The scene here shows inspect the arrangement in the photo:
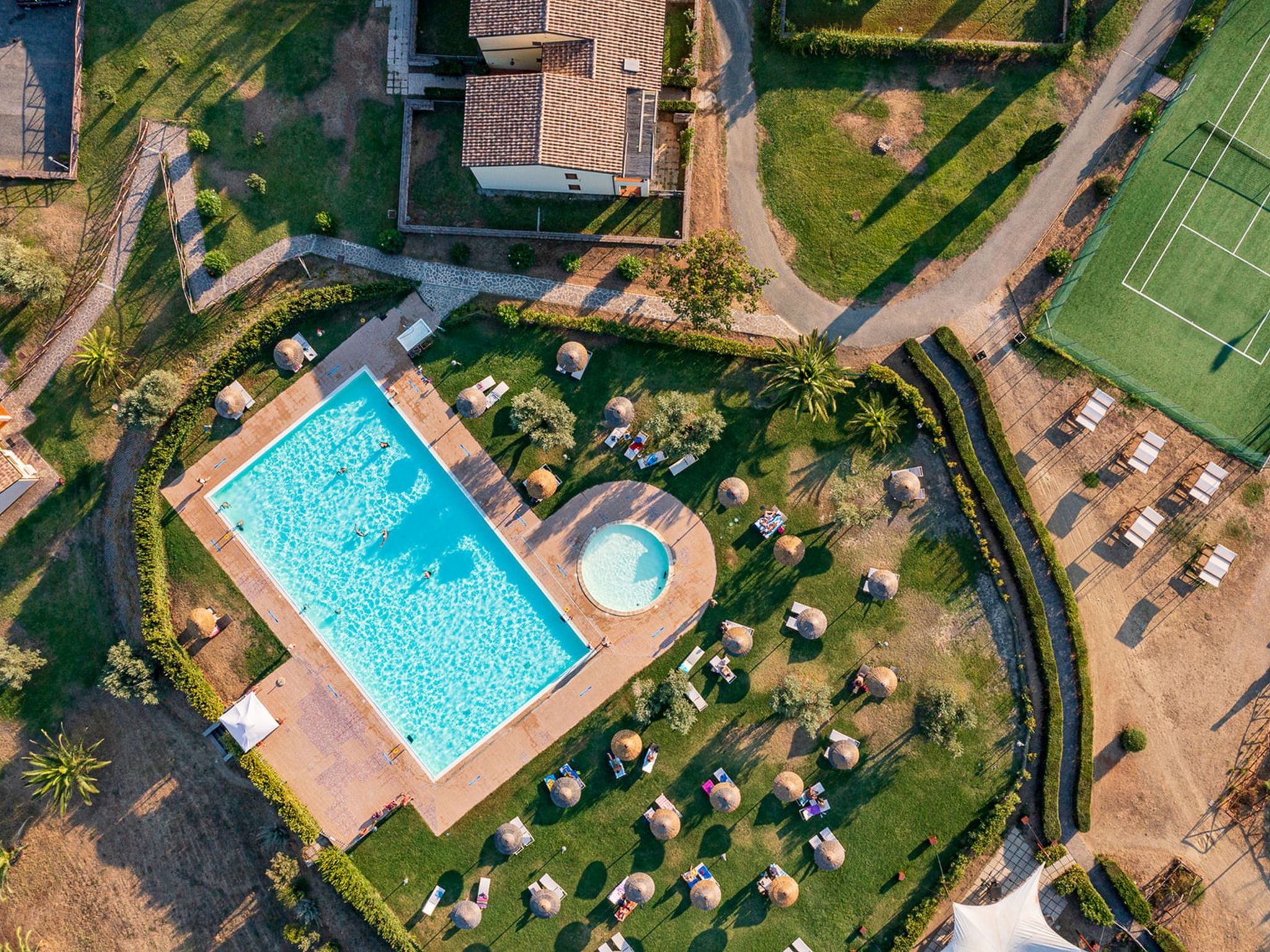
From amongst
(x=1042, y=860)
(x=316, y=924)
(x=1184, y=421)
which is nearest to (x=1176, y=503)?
(x=1184, y=421)

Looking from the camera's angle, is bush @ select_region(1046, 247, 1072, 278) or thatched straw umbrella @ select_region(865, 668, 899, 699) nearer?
thatched straw umbrella @ select_region(865, 668, 899, 699)

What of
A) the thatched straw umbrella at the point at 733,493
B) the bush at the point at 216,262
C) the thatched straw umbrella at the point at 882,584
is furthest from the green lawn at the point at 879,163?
the bush at the point at 216,262

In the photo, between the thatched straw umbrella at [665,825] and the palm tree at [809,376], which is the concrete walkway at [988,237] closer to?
the palm tree at [809,376]

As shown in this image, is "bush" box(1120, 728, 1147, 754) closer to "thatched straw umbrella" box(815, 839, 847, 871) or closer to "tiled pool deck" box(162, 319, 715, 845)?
"thatched straw umbrella" box(815, 839, 847, 871)

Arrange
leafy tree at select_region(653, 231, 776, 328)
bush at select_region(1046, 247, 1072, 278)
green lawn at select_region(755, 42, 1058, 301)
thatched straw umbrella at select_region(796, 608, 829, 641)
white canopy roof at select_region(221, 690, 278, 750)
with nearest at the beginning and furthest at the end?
leafy tree at select_region(653, 231, 776, 328), white canopy roof at select_region(221, 690, 278, 750), thatched straw umbrella at select_region(796, 608, 829, 641), bush at select_region(1046, 247, 1072, 278), green lawn at select_region(755, 42, 1058, 301)

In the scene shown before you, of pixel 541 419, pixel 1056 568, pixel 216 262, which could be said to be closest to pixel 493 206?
pixel 541 419

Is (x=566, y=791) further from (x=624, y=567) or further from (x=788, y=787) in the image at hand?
(x=624, y=567)

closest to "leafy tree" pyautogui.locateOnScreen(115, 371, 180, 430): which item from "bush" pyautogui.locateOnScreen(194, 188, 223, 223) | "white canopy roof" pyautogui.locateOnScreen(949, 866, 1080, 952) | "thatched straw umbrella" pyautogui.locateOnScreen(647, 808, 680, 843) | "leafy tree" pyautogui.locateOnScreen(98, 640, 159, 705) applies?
"bush" pyautogui.locateOnScreen(194, 188, 223, 223)
